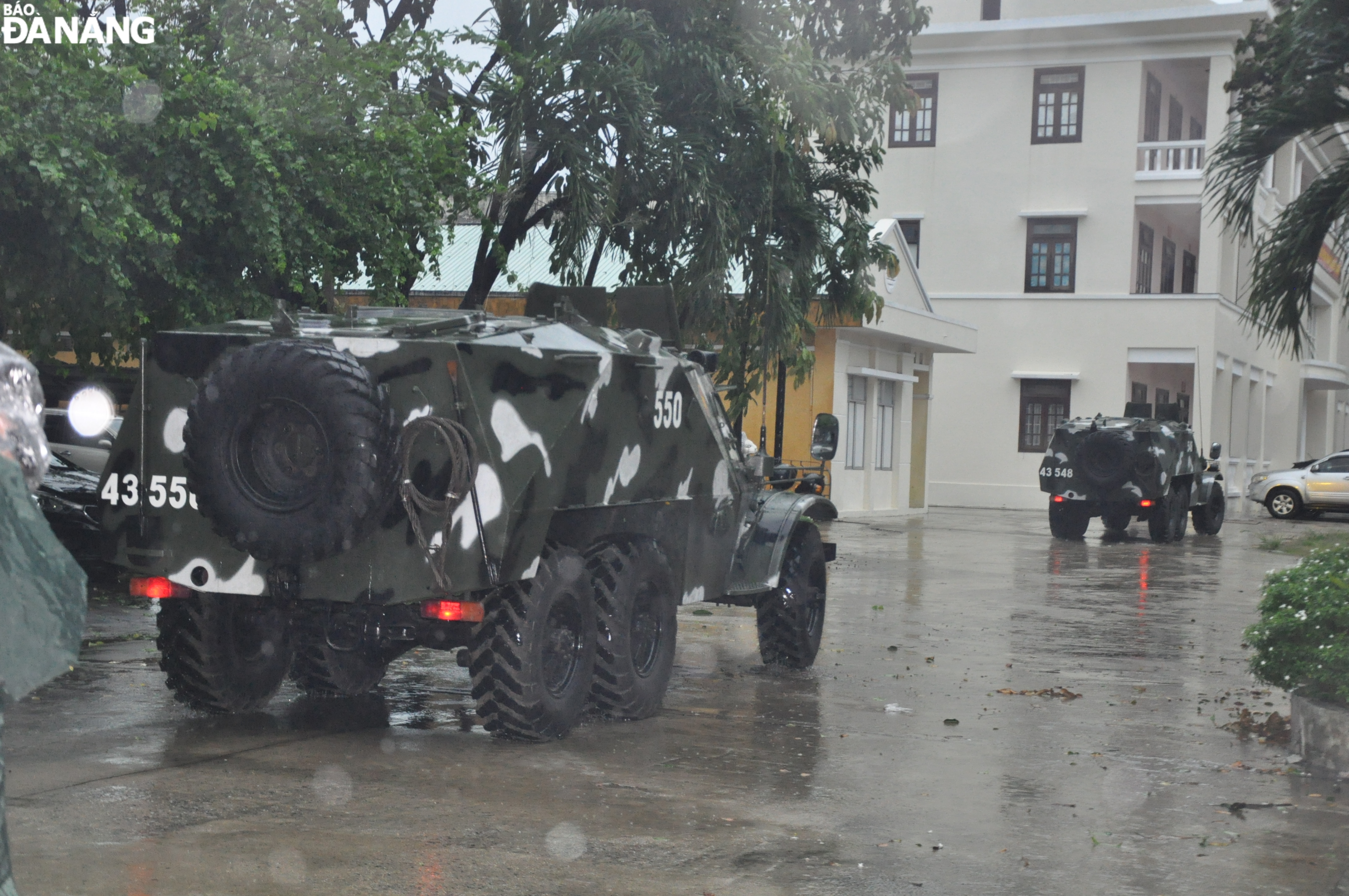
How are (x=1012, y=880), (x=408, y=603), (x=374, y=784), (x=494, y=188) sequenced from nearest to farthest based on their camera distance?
(x=1012, y=880) → (x=374, y=784) → (x=408, y=603) → (x=494, y=188)

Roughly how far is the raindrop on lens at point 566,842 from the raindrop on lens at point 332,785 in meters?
0.87

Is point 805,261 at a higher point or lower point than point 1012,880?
higher

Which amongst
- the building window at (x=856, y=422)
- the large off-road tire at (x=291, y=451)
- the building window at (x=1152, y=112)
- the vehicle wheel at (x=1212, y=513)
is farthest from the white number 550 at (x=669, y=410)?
the building window at (x=1152, y=112)

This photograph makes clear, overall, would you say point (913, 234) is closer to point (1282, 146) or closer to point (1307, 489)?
point (1307, 489)

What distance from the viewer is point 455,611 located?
7.02 meters

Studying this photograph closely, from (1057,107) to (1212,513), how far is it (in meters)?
12.6

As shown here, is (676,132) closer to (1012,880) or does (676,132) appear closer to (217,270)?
(217,270)

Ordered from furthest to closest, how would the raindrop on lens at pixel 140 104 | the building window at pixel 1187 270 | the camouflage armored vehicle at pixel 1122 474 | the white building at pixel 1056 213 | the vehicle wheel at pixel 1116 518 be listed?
the building window at pixel 1187 270
the white building at pixel 1056 213
the vehicle wheel at pixel 1116 518
the camouflage armored vehicle at pixel 1122 474
the raindrop on lens at pixel 140 104

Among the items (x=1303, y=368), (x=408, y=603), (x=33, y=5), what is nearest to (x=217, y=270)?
(x=33, y=5)

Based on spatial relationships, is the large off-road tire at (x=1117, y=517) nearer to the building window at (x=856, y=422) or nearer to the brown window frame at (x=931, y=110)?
the building window at (x=856, y=422)

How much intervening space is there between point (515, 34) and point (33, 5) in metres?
6.32

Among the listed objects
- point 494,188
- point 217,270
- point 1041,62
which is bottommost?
point 217,270

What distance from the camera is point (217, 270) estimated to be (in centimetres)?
1260

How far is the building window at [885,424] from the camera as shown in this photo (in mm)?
32531
